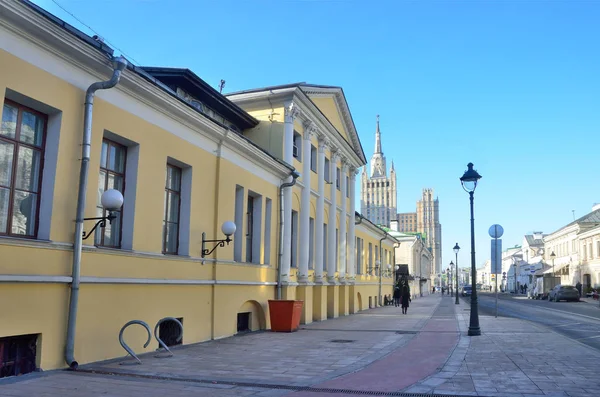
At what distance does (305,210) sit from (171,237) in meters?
8.89

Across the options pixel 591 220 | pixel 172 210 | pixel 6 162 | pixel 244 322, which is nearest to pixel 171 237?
pixel 172 210

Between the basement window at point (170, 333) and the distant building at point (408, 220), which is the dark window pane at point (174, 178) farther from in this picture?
the distant building at point (408, 220)

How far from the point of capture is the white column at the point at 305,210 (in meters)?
20.5

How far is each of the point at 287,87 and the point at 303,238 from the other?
5866mm

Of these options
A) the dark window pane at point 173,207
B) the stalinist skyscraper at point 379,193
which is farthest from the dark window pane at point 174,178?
the stalinist skyscraper at point 379,193

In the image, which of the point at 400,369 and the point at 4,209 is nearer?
the point at 4,209

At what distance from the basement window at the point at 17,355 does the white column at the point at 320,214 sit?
49.5ft

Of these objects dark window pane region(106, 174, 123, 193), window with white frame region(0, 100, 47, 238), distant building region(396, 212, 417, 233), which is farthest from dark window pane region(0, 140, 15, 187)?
distant building region(396, 212, 417, 233)

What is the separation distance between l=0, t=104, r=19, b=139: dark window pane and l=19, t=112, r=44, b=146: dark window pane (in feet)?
0.48

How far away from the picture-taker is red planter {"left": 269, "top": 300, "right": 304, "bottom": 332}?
1630 cm

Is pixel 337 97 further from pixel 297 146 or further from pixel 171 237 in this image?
pixel 171 237

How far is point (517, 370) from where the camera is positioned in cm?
911

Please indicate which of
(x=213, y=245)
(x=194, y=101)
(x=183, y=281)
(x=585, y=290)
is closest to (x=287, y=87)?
(x=194, y=101)

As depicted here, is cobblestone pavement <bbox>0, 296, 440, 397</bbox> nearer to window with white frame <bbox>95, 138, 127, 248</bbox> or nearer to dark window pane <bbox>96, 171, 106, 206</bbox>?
window with white frame <bbox>95, 138, 127, 248</bbox>
